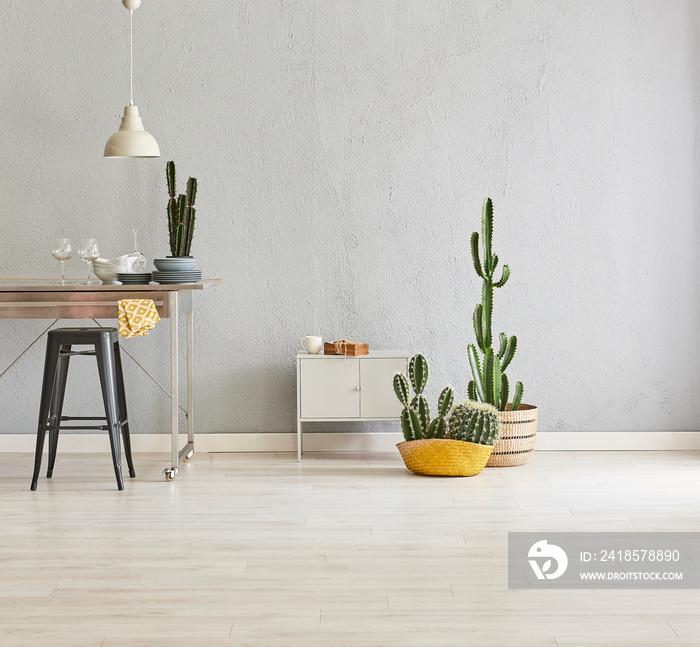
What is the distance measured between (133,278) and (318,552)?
1756 mm

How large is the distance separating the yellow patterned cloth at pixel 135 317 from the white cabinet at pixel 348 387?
2.74 ft

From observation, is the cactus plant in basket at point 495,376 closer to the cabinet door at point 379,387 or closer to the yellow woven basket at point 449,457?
the yellow woven basket at point 449,457

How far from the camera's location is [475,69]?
446 centimetres

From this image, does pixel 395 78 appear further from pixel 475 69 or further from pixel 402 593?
pixel 402 593

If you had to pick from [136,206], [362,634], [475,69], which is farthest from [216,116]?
[362,634]

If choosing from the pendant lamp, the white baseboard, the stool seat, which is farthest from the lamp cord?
the white baseboard

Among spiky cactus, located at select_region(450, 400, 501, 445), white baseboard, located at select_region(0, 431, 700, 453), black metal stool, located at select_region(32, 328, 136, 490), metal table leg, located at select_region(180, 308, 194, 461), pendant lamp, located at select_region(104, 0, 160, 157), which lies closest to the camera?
black metal stool, located at select_region(32, 328, 136, 490)

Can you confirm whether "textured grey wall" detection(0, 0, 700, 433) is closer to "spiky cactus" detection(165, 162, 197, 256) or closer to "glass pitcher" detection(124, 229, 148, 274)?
"spiky cactus" detection(165, 162, 197, 256)

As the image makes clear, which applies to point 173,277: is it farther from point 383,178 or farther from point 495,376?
point 495,376

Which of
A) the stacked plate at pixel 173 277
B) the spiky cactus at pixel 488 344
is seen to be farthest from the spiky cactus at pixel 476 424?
the stacked plate at pixel 173 277

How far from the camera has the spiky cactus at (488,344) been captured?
4.18 meters

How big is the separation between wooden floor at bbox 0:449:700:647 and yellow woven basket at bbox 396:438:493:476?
0.21ft

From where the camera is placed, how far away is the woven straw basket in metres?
4.11

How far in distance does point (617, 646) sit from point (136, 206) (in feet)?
10.9
